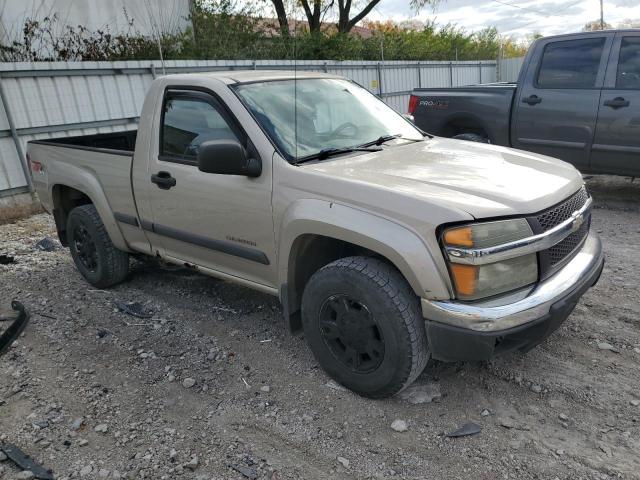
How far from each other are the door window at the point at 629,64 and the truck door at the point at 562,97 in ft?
0.53

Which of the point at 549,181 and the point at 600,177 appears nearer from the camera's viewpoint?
the point at 549,181

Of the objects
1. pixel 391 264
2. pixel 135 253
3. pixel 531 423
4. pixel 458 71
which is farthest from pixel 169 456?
pixel 458 71

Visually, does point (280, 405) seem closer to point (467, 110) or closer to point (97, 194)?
point (97, 194)

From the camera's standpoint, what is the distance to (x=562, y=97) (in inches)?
241

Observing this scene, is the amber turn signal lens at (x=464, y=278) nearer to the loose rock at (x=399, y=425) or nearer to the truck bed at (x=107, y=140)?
the loose rock at (x=399, y=425)

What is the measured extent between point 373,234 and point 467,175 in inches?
27.4

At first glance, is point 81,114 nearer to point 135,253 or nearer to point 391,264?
point 135,253

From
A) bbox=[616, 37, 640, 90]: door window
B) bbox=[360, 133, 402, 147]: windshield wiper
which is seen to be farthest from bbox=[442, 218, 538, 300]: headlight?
bbox=[616, 37, 640, 90]: door window

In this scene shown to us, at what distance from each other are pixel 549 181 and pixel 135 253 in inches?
131

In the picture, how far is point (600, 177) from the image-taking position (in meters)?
7.75

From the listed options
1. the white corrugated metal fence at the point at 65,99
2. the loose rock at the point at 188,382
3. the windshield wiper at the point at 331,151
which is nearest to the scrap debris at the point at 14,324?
the loose rock at the point at 188,382

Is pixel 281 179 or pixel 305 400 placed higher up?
pixel 281 179

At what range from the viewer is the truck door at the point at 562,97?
233 inches

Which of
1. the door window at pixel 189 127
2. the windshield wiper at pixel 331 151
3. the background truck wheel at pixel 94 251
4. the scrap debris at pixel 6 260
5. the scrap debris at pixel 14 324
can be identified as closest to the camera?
the windshield wiper at pixel 331 151
